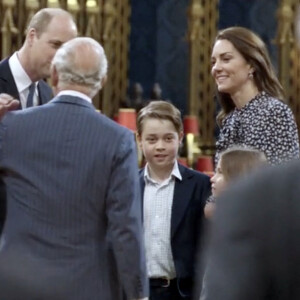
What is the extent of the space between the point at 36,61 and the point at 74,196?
3.42ft

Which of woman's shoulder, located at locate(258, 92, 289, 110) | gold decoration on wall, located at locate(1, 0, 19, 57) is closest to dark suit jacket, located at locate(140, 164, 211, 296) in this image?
woman's shoulder, located at locate(258, 92, 289, 110)

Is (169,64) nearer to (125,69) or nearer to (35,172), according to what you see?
(125,69)

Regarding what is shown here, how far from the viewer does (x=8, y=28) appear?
25.1ft

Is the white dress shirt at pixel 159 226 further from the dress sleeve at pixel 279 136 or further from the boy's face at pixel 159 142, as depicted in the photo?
the dress sleeve at pixel 279 136

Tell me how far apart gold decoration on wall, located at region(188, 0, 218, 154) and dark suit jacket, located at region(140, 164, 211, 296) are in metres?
4.33

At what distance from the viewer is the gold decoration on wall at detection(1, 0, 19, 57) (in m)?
7.63

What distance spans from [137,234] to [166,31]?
5596 mm

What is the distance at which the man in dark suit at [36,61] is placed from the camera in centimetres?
388

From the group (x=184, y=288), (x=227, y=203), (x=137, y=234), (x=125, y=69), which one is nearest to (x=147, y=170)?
(x=184, y=288)

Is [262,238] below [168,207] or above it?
above

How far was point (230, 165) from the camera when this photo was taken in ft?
9.89

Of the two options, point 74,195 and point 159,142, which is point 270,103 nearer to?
point 159,142

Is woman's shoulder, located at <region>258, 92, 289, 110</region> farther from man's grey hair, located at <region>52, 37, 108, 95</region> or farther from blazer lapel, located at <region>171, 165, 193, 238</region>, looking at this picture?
man's grey hair, located at <region>52, 37, 108, 95</region>

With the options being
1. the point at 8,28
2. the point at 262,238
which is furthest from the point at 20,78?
the point at 8,28
